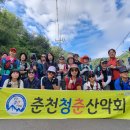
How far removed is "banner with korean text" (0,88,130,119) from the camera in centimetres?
911

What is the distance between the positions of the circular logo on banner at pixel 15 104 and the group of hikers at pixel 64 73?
31.4 inches

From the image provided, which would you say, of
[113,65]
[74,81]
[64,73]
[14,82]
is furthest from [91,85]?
[14,82]

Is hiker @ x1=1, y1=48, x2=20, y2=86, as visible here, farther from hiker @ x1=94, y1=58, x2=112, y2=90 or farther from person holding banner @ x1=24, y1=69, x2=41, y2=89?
hiker @ x1=94, y1=58, x2=112, y2=90

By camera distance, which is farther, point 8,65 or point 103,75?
point 103,75

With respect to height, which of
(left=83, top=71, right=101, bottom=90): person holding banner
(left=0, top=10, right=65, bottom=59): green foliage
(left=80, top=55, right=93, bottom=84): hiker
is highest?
(left=0, top=10, right=65, bottom=59): green foliage

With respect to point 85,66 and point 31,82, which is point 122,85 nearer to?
point 85,66

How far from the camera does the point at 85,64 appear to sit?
12.2 m

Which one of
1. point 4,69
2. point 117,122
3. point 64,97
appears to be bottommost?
point 117,122

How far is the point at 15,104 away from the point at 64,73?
324 cm

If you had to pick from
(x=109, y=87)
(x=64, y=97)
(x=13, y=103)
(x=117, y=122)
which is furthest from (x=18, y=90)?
(x=109, y=87)

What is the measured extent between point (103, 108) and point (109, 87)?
2224 millimetres

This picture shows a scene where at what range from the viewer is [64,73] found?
1195cm

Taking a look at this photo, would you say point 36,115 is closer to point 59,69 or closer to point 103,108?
point 103,108

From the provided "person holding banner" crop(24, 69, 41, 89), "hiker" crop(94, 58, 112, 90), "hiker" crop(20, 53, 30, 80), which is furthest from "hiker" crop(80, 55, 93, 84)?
"person holding banner" crop(24, 69, 41, 89)
